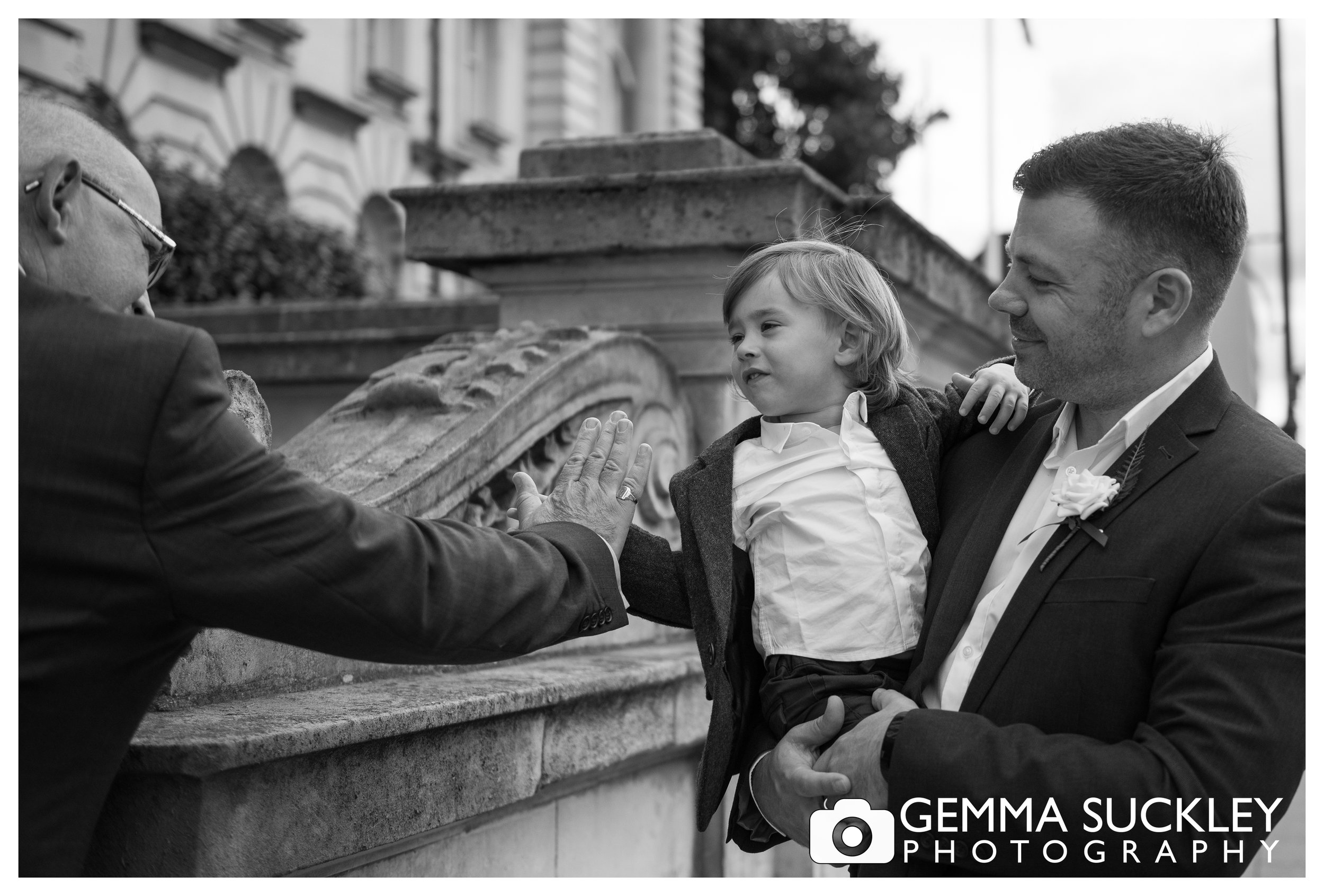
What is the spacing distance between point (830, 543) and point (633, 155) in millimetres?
1989

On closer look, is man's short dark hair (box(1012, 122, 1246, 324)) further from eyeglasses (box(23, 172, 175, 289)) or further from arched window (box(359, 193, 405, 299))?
arched window (box(359, 193, 405, 299))

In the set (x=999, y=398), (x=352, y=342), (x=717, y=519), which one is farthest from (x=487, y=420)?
(x=352, y=342)

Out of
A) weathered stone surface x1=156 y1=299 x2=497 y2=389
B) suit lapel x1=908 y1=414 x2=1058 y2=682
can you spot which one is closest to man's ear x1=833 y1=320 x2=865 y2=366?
suit lapel x1=908 y1=414 x2=1058 y2=682

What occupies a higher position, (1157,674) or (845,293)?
(845,293)

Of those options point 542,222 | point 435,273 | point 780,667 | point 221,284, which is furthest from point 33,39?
point 780,667

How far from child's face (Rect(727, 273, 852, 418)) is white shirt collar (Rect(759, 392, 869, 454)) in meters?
0.03

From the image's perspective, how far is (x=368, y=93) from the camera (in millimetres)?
19375

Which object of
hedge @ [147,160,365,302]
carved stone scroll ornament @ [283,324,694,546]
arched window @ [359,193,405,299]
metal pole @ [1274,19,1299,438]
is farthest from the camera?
arched window @ [359,193,405,299]

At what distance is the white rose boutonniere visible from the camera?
215 centimetres

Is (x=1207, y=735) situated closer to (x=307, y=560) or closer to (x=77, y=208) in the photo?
(x=307, y=560)

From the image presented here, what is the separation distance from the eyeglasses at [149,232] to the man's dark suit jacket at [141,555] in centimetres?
22


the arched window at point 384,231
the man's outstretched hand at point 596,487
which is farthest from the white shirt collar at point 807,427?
the arched window at point 384,231

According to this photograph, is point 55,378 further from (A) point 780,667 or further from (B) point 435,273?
(B) point 435,273

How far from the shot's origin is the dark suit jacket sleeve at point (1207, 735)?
1.95 meters
